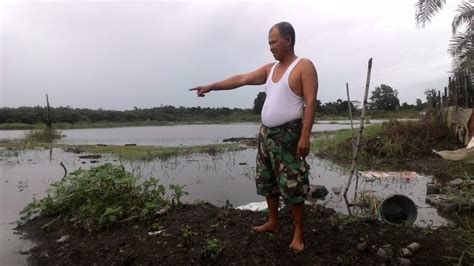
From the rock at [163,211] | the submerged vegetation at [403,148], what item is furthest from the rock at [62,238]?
the submerged vegetation at [403,148]

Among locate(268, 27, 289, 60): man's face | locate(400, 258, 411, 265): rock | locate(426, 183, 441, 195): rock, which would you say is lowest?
locate(426, 183, 441, 195): rock

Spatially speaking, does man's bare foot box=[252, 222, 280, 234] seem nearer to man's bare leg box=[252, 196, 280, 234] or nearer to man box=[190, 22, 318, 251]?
man's bare leg box=[252, 196, 280, 234]

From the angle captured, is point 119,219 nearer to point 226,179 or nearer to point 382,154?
point 226,179

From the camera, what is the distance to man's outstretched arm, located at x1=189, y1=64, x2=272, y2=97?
3363 mm

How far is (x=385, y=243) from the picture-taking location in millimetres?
3137

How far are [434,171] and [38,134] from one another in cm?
1899

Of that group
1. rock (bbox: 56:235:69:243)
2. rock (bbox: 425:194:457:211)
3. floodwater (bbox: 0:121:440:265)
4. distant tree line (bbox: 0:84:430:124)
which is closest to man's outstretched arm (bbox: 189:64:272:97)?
rock (bbox: 56:235:69:243)

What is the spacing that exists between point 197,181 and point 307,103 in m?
4.76

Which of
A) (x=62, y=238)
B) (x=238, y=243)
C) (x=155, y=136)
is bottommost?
(x=155, y=136)

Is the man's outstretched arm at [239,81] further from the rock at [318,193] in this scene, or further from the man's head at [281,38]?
the rock at [318,193]

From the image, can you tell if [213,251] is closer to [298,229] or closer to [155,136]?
[298,229]

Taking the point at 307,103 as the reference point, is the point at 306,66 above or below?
above

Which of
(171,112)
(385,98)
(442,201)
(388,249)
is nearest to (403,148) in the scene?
(442,201)

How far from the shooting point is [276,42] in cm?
296
